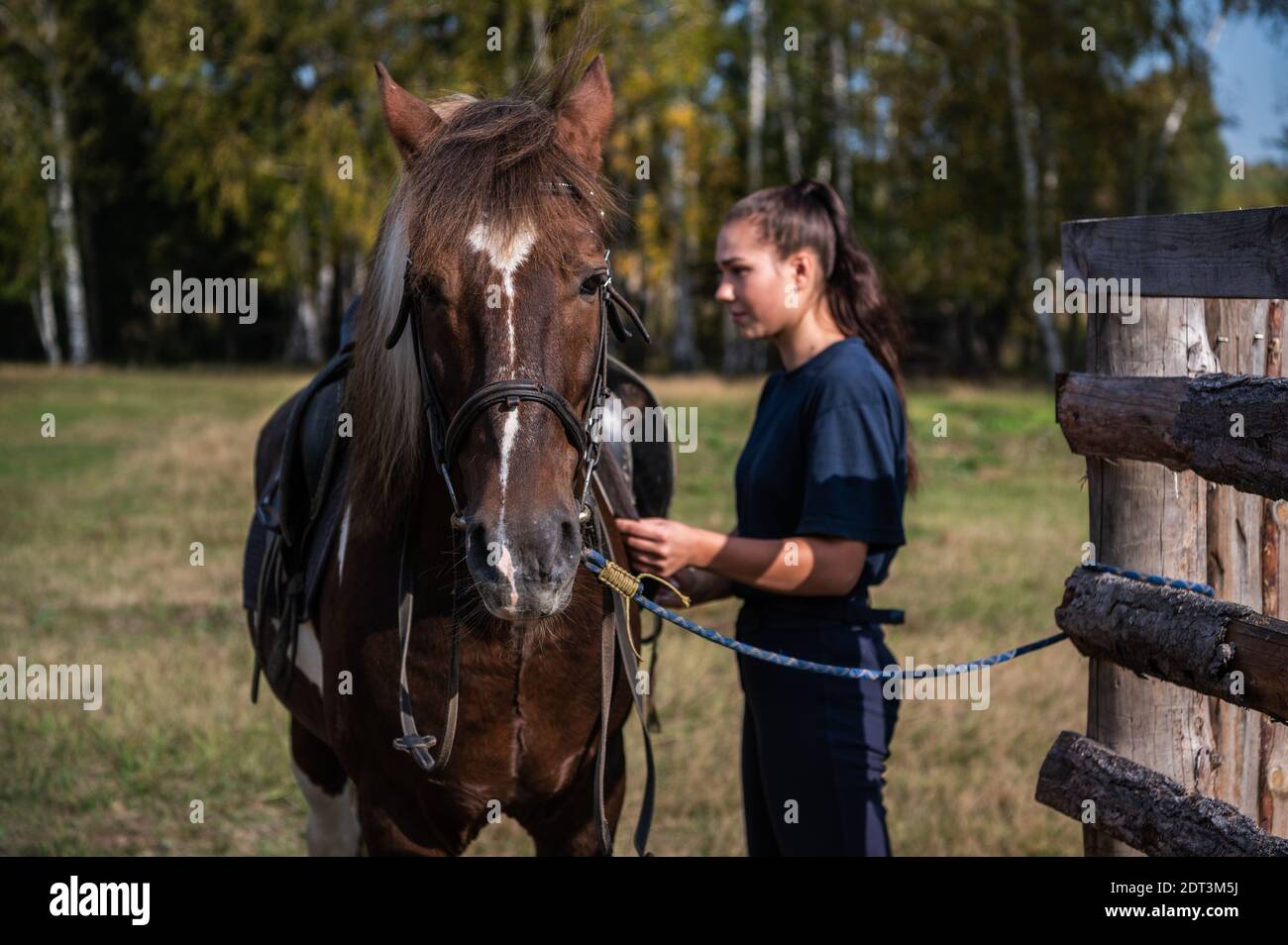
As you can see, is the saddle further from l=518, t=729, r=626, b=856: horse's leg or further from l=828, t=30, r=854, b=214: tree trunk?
l=828, t=30, r=854, b=214: tree trunk

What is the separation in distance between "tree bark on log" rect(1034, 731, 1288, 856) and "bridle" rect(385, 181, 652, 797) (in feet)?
4.04

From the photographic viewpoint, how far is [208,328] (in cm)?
4266

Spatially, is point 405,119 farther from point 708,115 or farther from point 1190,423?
point 708,115

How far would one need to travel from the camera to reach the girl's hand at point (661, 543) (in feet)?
10.2

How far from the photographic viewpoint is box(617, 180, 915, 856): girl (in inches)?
124

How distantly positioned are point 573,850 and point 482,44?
23323 millimetres

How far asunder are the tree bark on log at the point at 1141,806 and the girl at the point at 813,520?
48 cm

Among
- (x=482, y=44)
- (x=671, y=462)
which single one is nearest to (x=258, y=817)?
(x=671, y=462)

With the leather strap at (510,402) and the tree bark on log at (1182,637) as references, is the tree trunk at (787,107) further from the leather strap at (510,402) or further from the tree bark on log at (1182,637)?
the leather strap at (510,402)

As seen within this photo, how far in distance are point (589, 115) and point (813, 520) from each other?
1.19 meters

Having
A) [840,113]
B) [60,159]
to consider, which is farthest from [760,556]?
[60,159]

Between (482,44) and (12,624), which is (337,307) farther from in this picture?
(12,624)

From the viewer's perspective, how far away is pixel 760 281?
336cm

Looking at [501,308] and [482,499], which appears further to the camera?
[501,308]
